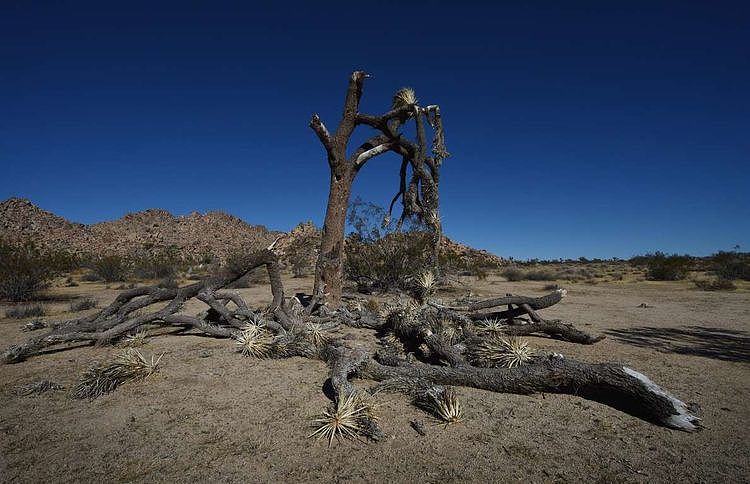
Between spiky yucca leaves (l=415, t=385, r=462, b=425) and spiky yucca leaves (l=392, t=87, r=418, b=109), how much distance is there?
783 centimetres

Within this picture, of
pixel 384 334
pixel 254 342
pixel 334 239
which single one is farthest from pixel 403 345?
pixel 334 239

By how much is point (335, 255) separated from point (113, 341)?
4.80m

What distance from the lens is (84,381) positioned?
15.0 ft

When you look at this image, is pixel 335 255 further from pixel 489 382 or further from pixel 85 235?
pixel 85 235

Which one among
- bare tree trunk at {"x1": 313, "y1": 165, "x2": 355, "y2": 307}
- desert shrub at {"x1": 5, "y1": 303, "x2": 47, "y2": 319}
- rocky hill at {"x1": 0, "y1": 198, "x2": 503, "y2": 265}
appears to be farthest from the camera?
rocky hill at {"x1": 0, "y1": 198, "x2": 503, "y2": 265}

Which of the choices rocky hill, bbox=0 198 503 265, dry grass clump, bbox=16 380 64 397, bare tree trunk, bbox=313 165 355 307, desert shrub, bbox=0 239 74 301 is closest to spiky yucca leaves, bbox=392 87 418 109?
bare tree trunk, bbox=313 165 355 307

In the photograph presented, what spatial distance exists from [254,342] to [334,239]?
371 centimetres

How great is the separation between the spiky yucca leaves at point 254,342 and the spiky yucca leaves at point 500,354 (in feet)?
10.9

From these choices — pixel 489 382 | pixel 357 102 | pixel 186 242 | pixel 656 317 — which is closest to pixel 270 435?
pixel 489 382

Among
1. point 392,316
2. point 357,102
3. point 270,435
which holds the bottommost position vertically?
point 270,435

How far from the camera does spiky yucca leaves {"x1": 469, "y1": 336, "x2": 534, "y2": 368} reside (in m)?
5.01

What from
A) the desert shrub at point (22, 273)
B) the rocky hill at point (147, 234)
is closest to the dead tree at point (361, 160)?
the desert shrub at point (22, 273)

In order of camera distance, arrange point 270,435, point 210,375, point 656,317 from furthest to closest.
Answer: point 656,317 → point 210,375 → point 270,435

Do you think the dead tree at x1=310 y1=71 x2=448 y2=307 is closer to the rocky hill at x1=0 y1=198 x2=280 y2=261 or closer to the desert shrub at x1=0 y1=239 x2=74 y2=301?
the desert shrub at x1=0 y1=239 x2=74 y2=301
